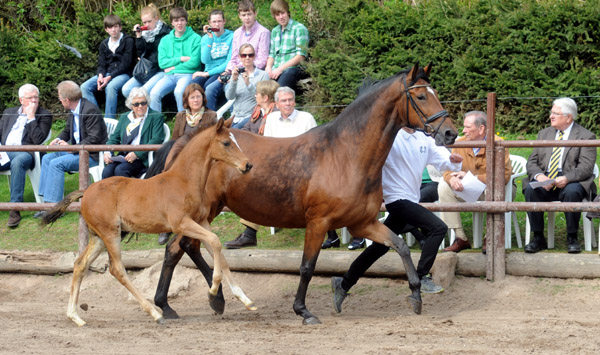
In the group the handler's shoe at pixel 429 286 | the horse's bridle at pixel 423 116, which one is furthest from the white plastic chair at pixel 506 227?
the horse's bridle at pixel 423 116

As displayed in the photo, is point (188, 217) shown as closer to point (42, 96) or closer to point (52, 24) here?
point (42, 96)

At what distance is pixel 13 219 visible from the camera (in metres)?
9.99

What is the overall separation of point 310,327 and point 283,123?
2.66 metres

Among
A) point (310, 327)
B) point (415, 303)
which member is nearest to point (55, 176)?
point (310, 327)

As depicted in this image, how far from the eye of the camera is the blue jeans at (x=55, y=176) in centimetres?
964

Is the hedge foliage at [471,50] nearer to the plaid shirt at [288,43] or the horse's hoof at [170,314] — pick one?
the plaid shirt at [288,43]

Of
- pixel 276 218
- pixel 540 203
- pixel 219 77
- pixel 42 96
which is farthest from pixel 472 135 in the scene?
pixel 42 96

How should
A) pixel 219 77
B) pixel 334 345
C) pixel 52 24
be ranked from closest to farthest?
pixel 334 345 < pixel 219 77 < pixel 52 24

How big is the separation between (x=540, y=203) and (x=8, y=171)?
6201 mm

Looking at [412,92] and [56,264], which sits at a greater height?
[412,92]

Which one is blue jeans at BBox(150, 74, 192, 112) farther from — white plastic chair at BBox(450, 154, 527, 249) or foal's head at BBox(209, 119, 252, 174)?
foal's head at BBox(209, 119, 252, 174)

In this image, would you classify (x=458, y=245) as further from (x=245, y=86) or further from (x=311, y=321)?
(x=245, y=86)

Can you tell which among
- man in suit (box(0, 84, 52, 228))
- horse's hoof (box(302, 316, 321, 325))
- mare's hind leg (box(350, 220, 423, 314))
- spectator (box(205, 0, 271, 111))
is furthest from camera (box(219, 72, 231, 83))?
horse's hoof (box(302, 316, 321, 325))

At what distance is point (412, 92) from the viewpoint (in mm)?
6656
